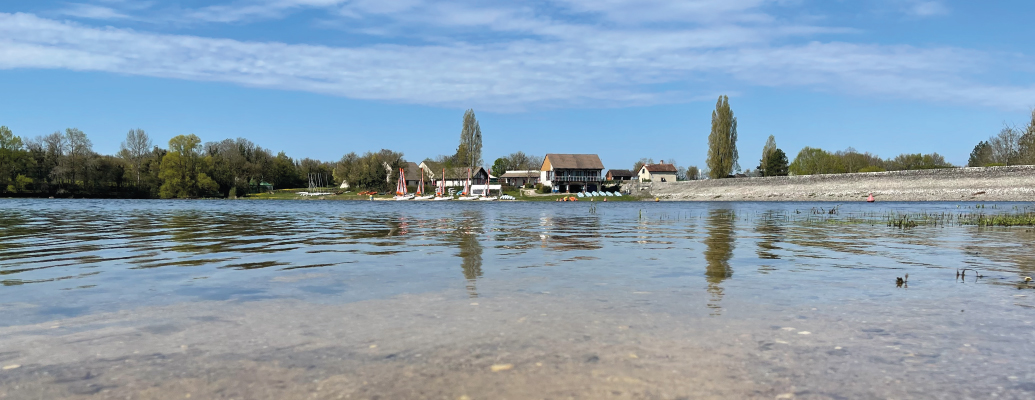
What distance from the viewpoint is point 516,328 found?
5.93m

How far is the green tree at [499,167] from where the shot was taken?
6659 inches

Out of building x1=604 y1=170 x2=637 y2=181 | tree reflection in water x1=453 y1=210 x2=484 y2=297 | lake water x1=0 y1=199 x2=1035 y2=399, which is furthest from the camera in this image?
building x1=604 y1=170 x2=637 y2=181

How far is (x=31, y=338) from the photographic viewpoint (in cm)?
550

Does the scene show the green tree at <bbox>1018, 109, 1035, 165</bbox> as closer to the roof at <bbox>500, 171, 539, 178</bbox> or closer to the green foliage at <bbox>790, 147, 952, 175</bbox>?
the green foliage at <bbox>790, 147, 952, 175</bbox>

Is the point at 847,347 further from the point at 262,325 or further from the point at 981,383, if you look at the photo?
the point at 262,325

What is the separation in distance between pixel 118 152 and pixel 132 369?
144m

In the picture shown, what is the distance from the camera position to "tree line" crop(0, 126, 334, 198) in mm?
101188

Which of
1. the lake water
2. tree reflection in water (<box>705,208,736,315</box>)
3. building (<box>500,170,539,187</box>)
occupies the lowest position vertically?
tree reflection in water (<box>705,208,736,315</box>)

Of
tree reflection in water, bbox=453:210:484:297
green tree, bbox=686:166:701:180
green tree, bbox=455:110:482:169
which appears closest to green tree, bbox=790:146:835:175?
green tree, bbox=686:166:701:180

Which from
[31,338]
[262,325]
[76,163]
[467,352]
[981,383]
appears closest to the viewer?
[981,383]

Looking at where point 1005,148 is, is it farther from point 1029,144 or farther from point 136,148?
point 136,148

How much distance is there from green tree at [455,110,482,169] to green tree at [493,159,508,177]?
5064cm

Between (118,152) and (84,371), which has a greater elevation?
(118,152)

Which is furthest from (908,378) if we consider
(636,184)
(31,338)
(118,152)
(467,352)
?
(118,152)
